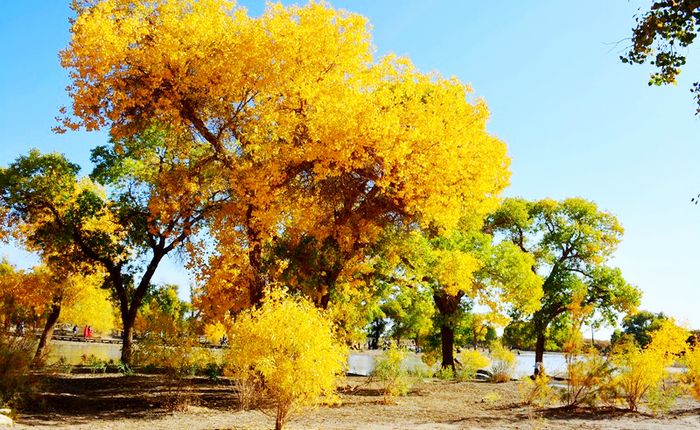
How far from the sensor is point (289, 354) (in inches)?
367

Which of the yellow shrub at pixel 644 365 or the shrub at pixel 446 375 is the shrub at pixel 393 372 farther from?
the shrub at pixel 446 375

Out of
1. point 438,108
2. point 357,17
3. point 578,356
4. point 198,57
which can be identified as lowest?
point 578,356

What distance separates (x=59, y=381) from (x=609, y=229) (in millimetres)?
28544

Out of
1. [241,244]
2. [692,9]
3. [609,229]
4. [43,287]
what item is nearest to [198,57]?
[241,244]

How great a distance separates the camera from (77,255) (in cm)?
2450

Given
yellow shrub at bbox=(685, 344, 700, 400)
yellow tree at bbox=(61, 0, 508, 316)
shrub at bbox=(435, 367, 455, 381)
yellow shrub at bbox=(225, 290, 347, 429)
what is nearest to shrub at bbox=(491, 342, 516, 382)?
shrub at bbox=(435, 367, 455, 381)

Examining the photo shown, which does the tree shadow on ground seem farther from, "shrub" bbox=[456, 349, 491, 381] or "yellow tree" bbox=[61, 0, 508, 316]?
"shrub" bbox=[456, 349, 491, 381]

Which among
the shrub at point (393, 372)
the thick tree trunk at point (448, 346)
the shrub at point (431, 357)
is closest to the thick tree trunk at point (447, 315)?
the thick tree trunk at point (448, 346)

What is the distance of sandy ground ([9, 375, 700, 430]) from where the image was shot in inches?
453

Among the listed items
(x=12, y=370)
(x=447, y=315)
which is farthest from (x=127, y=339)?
(x=447, y=315)

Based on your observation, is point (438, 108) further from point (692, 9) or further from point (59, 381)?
point (59, 381)

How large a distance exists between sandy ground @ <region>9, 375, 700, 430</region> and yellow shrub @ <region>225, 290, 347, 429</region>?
2.08 m

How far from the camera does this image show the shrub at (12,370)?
39.1 feet

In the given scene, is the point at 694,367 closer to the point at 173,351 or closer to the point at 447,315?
the point at 447,315
